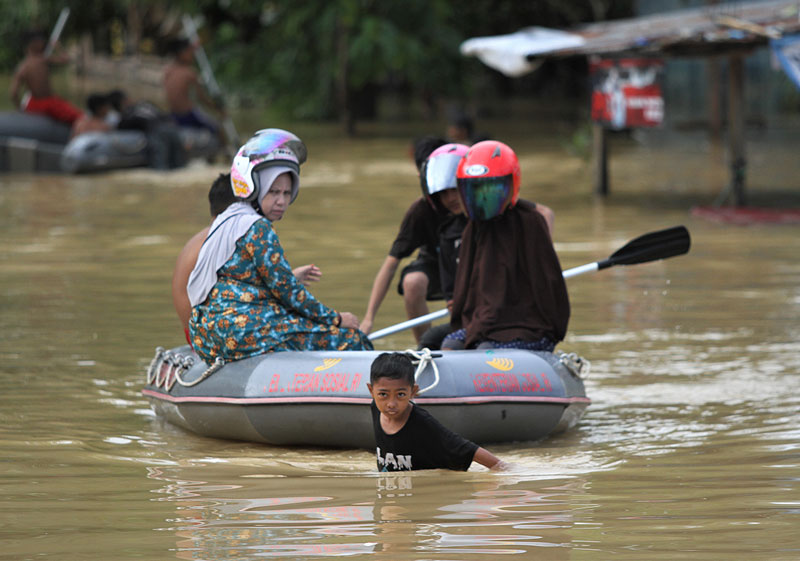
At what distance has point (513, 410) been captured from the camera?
6129mm

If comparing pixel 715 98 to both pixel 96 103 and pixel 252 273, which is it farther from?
pixel 252 273

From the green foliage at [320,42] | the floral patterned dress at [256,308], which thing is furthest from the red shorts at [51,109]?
the floral patterned dress at [256,308]

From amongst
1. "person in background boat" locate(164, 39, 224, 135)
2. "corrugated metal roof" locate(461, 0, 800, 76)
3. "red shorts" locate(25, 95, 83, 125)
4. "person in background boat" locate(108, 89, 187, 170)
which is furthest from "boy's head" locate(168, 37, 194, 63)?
"corrugated metal roof" locate(461, 0, 800, 76)

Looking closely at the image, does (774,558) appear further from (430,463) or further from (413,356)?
(413,356)

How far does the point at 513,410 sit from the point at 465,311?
0.64 meters

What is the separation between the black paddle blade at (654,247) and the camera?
7.43 meters

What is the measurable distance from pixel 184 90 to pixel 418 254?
1328cm

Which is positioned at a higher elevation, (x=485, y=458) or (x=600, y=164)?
(x=600, y=164)

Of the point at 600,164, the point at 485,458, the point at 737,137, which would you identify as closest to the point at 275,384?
the point at 485,458

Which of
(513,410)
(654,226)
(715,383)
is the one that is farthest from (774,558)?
(654,226)

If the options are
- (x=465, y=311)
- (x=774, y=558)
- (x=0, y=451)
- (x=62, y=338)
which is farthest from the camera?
(x=62, y=338)

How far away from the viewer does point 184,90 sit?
20.3 m

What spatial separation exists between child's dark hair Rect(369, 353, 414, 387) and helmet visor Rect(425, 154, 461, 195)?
1618 millimetres

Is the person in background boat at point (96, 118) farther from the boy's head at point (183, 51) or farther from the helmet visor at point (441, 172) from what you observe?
the helmet visor at point (441, 172)
